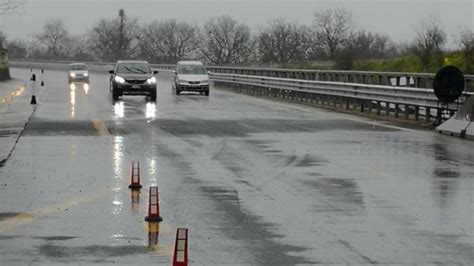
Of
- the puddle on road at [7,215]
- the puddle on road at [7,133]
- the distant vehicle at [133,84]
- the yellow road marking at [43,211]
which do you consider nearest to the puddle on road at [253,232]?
the yellow road marking at [43,211]

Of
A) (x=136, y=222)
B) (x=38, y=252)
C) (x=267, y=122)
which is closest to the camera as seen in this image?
(x=38, y=252)

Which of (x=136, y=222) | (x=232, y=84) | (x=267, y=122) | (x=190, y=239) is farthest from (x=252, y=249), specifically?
(x=232, y=84)

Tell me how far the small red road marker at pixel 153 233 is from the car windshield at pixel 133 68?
31.0 m

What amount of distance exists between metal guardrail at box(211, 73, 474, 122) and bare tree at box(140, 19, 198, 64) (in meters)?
116

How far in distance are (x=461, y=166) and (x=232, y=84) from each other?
40.9 meters

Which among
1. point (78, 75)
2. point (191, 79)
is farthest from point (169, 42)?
point (191, 79)

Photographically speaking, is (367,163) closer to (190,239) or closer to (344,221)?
(344,221)

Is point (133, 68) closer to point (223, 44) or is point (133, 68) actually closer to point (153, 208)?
point (153, 208)

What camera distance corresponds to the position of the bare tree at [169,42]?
166m

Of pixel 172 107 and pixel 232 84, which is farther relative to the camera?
pixel 232 84

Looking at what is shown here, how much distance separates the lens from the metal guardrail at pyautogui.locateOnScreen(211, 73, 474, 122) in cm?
→ 2531

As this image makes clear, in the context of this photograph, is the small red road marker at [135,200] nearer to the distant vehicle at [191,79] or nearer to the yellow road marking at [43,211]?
the yellow road marking at [43,211]

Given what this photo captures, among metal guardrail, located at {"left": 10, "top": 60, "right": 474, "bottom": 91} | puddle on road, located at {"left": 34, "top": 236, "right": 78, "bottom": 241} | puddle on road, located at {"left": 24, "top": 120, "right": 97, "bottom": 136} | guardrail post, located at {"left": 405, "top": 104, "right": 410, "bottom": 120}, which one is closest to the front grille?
metal guardrail, located at {"left": 10, "top": 60, "right": 474, "bottom": 91}

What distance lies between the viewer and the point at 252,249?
817 cm
